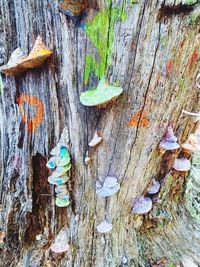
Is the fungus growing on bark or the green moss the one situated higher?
the green moss

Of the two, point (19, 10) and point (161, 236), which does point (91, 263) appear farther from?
point (19, 10)

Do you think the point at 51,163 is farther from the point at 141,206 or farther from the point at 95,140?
the point at 141,206

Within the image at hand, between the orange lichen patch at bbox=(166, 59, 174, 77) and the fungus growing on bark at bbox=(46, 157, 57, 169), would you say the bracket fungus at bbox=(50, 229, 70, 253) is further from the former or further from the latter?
the orange lichen patch at bbox=(166, 59, 174, 77)

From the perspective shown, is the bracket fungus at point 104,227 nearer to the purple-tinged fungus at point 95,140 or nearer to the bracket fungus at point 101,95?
the purple-tinged fungus at point 95,140

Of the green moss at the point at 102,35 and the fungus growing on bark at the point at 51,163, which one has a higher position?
the green moss at the point at 102,35

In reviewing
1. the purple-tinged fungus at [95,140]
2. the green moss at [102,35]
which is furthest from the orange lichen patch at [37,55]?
the purple-tinged fungus at [95,140]

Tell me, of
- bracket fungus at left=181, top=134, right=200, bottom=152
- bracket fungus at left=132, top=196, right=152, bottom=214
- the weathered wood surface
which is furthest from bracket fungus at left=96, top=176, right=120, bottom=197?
bracket fungus at left=181, top=134, right=200, bottom=152

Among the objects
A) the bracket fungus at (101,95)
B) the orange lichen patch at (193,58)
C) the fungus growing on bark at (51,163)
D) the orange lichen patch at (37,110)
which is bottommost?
the fungus growing on bark at (51,163)
